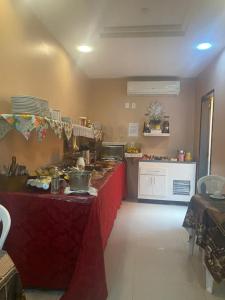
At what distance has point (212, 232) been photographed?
204 cm

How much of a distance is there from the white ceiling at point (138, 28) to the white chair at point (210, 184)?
66.6 inches

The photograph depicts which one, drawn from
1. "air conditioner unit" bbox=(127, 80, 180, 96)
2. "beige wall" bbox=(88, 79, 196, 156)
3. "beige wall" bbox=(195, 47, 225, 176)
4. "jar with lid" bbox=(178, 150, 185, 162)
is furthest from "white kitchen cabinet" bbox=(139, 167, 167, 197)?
"air conditioner unit" bbox=(127, 80, 180, 96)

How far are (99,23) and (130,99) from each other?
8.43ft

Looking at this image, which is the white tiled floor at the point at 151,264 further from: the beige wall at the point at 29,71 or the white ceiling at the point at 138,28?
the white ceiling at the point at 138,28

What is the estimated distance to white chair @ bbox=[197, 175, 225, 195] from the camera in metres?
2.98

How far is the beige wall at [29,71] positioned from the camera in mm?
2119

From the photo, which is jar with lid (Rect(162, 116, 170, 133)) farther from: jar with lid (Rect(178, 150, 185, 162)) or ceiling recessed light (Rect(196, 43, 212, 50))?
ceiling recessed light (Rect(196, 43, 212, 50))

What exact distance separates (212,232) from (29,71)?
2.24 m

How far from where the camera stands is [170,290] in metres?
2.12

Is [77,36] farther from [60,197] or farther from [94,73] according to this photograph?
[60,197]

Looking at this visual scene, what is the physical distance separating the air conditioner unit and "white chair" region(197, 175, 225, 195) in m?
2.46

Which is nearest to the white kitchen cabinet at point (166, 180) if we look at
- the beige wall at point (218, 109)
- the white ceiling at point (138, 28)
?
the beige wall at point (218, 109)

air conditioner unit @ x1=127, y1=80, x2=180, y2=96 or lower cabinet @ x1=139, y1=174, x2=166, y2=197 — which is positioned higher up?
air conditioner unit @ x1=127, y1=80, x2=180, y2=96

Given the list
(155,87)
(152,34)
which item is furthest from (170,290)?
(155,87)
